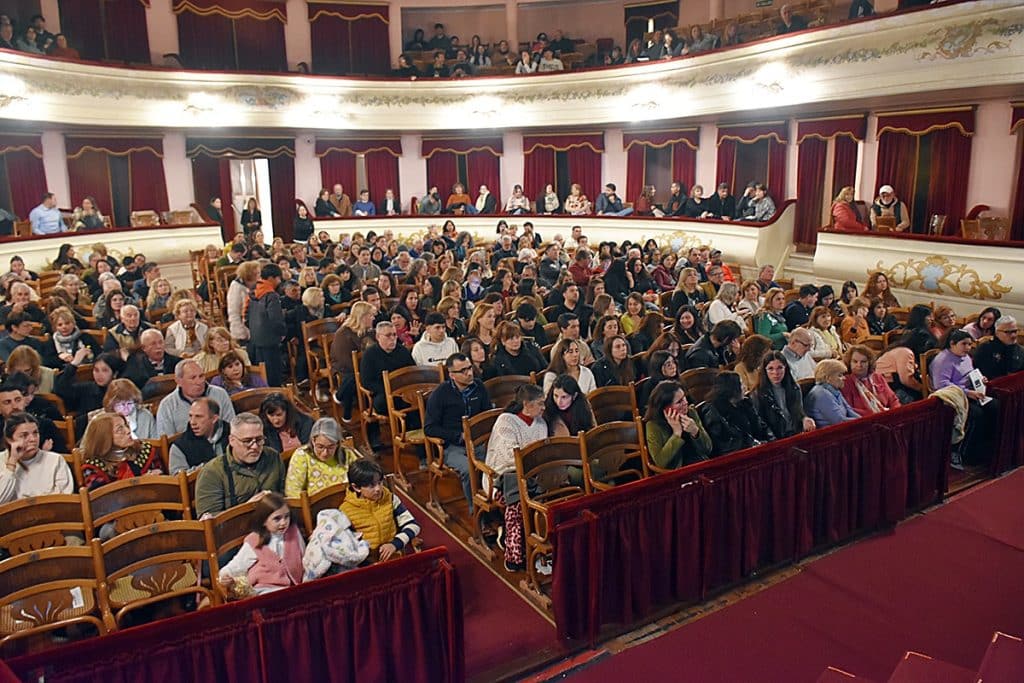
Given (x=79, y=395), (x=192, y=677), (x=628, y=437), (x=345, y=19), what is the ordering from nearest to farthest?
1. (x=192, y=677)
2. (x=628, y=437)
3. (x=79, y=395)
4. (x=345, y=19)

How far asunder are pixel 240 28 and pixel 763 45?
40.1 feet

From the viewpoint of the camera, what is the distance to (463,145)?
19.9 m

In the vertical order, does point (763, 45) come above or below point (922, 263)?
above

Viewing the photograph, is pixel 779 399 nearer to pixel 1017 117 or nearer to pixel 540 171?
pixel 1017 117

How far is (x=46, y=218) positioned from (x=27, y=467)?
37.3ft

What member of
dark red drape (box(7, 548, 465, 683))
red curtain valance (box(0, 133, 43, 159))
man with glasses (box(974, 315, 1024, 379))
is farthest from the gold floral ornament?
red curtain valance (box(0, 133, 43, 159))

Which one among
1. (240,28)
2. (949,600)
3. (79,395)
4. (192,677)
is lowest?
(949,600)

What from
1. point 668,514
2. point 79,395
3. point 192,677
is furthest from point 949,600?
point 79,395

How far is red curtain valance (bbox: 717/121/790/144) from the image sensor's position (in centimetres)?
1461

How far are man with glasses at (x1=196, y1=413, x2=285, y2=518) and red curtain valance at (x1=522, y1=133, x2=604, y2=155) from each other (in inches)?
608

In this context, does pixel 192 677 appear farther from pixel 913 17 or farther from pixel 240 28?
pixel 240 28

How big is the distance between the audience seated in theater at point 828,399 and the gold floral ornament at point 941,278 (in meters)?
5.77

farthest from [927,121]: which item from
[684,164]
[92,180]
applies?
[92,180]

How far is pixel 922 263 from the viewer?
10.7 m
